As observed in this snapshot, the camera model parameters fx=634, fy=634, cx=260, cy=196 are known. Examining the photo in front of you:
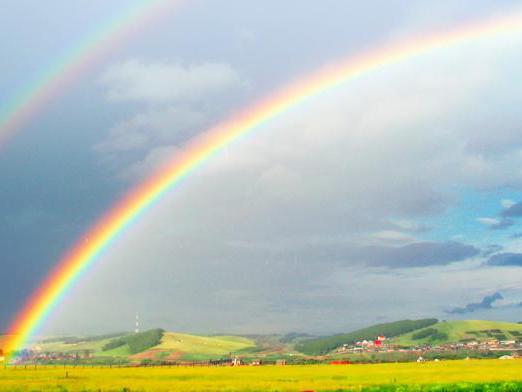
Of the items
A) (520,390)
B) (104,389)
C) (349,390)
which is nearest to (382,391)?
(349,390)

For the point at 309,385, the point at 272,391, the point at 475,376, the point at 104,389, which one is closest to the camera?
the point at 272,391

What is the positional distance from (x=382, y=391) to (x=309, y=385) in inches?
482

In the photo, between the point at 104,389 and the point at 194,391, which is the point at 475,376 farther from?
the point at 104,389

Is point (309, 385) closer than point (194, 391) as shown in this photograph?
No

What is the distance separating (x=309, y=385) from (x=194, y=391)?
1722 cm

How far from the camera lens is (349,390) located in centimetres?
7350

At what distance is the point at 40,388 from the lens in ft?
260

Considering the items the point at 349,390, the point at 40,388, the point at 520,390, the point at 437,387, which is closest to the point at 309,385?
the point at 349,390

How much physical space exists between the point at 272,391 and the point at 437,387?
855 inches

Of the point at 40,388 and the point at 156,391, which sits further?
the point at 40,388

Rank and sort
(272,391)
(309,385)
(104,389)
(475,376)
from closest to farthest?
1. (272,391)
2. (104,389)
3. (309,385)
4. (475,376)

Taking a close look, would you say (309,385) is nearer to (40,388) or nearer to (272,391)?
(272,391)

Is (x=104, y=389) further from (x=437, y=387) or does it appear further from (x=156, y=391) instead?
(x=437, y=387)

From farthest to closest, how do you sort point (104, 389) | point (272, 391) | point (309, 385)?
point (309, 385), point (104, 389), point (272, 391)
